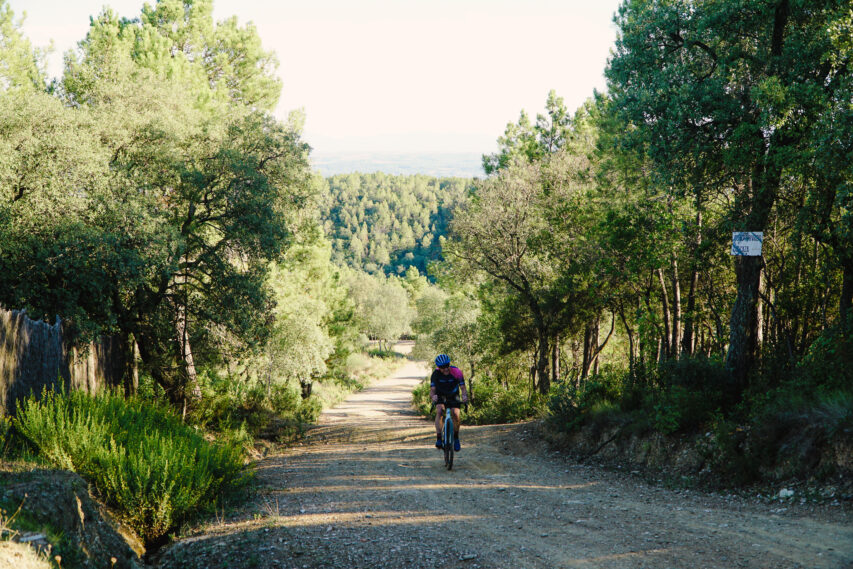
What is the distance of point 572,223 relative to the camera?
17.4m

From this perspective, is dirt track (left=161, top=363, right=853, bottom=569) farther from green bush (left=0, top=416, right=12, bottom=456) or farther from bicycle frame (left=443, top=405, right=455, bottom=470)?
green bush (left=0, top=416, right=12, bottom=456)

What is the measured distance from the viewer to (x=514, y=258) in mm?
18641

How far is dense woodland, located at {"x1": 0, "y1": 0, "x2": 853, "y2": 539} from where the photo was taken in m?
8.84

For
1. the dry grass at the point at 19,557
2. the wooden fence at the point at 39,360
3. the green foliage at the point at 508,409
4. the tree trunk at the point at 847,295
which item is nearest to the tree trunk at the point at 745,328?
the tree trunk at the point at 847,295

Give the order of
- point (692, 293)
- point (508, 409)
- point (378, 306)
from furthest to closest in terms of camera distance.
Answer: point (378, 306) → point (508, 409) → point (692, 293)

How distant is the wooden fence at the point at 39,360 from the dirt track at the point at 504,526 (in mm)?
3811

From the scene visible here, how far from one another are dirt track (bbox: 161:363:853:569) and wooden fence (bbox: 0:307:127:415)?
381cm

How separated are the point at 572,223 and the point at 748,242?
8.27 meters

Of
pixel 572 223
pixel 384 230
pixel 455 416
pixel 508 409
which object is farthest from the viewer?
pixel 384 230

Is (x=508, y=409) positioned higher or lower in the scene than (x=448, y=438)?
lower

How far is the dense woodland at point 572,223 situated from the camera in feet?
29.0

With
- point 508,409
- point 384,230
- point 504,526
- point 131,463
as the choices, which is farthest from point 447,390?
point 384,230

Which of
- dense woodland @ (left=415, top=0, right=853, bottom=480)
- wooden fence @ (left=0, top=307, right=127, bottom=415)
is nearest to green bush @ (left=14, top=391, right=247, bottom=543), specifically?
wooden fence @ (left=0, top=307, right=127, bottom=415)

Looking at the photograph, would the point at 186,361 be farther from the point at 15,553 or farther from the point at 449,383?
the point at 15,553
